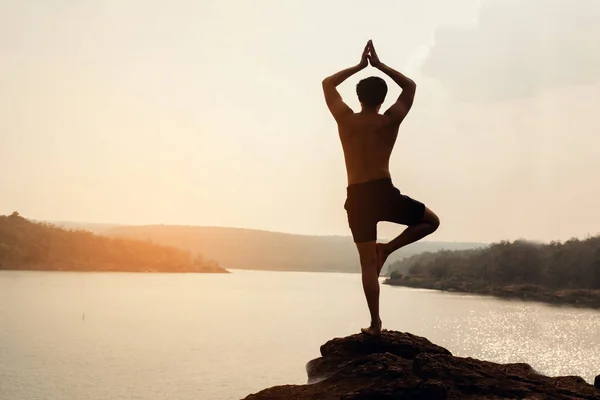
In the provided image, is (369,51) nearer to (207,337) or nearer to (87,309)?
(207,337)

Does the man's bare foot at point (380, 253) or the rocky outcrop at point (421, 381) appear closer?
the rocky outcrop at point (421, 381)

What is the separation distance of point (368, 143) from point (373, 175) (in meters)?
0.41

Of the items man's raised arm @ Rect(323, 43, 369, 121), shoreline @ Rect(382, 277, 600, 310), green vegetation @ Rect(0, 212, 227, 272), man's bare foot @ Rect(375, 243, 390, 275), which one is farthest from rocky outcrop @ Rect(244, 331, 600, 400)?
green vegetation @ Rect(0, 212, 227, 272)

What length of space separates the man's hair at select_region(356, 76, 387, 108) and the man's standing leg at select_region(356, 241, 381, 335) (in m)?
1.79

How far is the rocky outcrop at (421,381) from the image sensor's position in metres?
6.03

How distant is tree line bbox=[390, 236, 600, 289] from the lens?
313 feet

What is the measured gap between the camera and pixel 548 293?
320 ft

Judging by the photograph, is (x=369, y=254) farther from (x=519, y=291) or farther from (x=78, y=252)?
(x=78, y=252)

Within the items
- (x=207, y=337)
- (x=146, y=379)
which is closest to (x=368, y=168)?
(x=146, y=379)

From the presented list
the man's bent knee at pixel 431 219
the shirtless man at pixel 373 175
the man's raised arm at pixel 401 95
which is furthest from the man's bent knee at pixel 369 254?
the man's raised arm at pixel 401 95

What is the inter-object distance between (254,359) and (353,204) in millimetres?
30473

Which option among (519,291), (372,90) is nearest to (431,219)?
(372,90)

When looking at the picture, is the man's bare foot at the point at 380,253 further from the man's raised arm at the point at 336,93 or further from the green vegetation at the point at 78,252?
the green vegetation at the point at 78,252

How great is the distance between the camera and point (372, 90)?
7613mm
